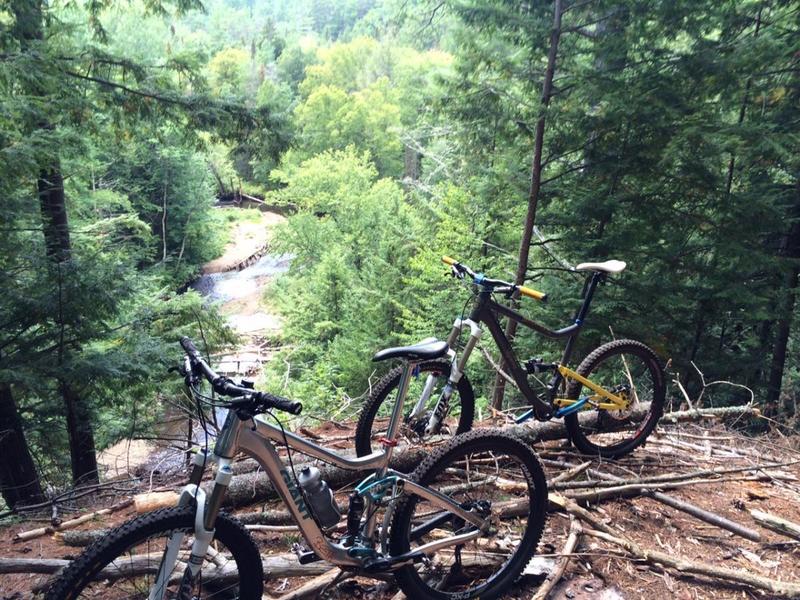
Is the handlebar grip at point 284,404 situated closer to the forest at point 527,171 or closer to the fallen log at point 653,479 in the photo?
the fallen log at point 653,479

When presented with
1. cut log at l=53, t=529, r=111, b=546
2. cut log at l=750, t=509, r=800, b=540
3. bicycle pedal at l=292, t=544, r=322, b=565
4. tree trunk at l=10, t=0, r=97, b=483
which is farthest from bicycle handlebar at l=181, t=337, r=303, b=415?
tree trunk at l=10, t=0, r=97, b=483

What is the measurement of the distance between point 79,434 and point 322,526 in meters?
5.61

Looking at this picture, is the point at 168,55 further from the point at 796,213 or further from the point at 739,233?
the point at 796,213

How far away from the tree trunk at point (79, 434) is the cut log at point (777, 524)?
6314 mm

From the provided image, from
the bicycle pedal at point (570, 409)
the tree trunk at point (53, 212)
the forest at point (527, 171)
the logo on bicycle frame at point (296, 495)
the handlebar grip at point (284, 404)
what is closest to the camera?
the handlebar grip at point (284, 404)

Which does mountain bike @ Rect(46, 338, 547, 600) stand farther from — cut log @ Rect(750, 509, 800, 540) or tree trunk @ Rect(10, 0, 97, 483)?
tree trunk @ Rect(10, 0, 97, 483)

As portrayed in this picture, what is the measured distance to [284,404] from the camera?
76.0 inches

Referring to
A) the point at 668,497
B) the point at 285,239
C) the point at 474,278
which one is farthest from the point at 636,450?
the point at 285,239

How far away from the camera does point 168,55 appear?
7207 millimetres

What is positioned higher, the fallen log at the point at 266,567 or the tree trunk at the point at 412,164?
the tree trunk at the point at 412,164

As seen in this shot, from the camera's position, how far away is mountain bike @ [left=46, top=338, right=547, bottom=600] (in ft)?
6.40

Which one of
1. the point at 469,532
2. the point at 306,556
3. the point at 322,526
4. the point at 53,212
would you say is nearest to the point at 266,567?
the point at 306,556

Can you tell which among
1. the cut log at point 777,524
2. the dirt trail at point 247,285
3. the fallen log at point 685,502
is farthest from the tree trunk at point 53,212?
the dirt trail at point 247,285

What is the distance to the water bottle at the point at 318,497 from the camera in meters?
2.28
